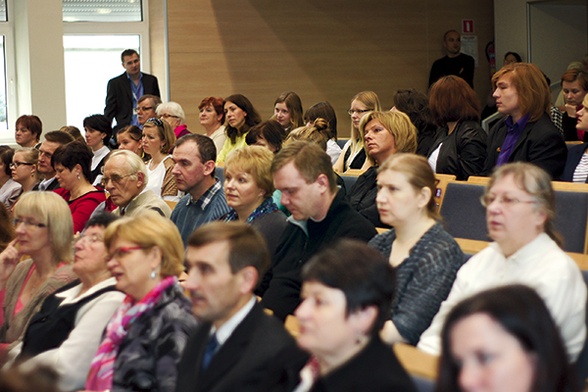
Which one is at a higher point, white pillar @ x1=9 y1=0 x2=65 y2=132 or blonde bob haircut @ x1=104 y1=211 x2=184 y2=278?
white pillar @ x1=9 y1=0 x2=65 y2=132

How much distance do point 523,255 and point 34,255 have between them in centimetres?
207

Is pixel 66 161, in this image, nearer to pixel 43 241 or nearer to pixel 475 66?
pixel 43 241

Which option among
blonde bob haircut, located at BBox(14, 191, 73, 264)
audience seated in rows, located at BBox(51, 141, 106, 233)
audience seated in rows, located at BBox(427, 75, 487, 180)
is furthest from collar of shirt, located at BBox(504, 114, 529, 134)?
blonde bob haircut, located at BBox(14, 191, 73, 264)

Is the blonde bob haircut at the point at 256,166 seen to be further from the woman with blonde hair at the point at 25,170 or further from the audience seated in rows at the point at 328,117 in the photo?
the woman with blonde hair at the point at 25,170

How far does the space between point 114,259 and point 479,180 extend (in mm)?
2391

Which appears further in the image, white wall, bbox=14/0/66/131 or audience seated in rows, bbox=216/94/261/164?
white wall, bbox=14/0/66/131

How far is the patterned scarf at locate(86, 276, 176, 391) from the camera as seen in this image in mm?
2746

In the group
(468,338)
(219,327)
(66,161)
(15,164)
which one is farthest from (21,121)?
(468,338)

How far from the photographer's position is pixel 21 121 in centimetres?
884

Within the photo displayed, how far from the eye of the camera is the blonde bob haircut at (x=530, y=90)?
17.1ft

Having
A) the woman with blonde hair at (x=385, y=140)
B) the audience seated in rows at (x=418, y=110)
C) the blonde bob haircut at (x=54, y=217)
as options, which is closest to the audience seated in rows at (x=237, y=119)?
the audience seated in rows at (x=418, y=110)

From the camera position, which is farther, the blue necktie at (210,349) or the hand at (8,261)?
the hand at (8,261)

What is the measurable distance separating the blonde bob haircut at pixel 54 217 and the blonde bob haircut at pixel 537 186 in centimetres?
186

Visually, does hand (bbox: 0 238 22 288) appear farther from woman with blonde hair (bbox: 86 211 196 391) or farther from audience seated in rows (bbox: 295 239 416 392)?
audience seated in rows (bbox: 295 239 416 392)
